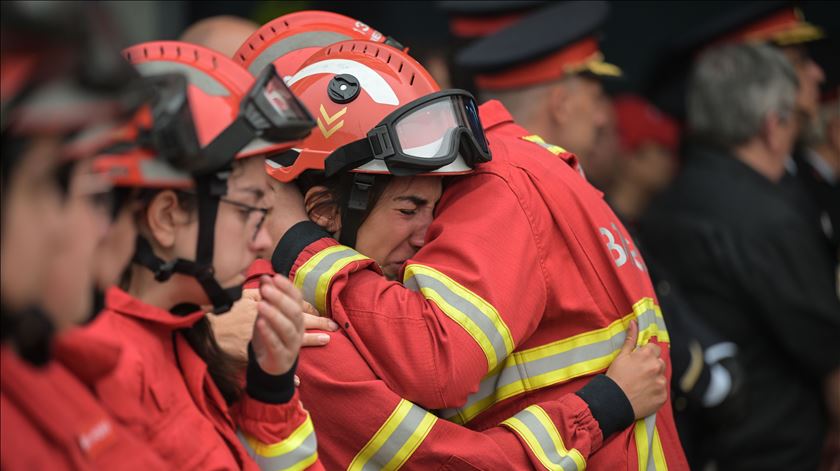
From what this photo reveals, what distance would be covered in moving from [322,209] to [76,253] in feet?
4.19

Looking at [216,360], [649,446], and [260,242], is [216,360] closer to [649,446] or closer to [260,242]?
[260,242]

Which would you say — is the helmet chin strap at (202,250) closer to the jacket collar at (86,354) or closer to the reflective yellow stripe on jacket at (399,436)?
the jacket collar at (86,354)

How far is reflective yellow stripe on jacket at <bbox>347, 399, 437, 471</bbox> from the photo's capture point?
2783 millimetres

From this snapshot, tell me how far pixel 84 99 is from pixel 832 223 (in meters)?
4.70

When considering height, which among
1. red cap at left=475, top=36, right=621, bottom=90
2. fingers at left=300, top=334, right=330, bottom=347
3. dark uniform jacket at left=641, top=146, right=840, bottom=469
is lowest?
dark uniform jacket at left=641, top=146, right=840, bottom=469

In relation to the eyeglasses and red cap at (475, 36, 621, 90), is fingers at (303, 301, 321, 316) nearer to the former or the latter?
the eyeglasses

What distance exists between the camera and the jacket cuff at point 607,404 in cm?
301

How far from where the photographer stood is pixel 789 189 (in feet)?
18.8

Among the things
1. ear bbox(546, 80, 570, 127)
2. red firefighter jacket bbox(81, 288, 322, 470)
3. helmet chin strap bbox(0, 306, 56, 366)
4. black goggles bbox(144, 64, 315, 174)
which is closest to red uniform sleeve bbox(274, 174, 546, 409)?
red firefighter jacket bbox(81, 288, 322, 470)

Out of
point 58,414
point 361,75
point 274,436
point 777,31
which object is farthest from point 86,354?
point 777,31

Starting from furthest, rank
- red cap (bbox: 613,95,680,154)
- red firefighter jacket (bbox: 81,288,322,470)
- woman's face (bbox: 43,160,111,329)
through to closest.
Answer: red cap (bbox: 613,95,680,154) < red firefighter jacket (bbox: 81,288,322,470) < woman's face (bbox: 43,160,111,329)

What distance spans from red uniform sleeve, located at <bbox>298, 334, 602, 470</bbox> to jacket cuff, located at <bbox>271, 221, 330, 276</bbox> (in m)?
0.23

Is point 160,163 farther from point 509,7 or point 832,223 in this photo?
point 832,223

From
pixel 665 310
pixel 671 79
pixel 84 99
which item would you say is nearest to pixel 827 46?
pixel 671 79
